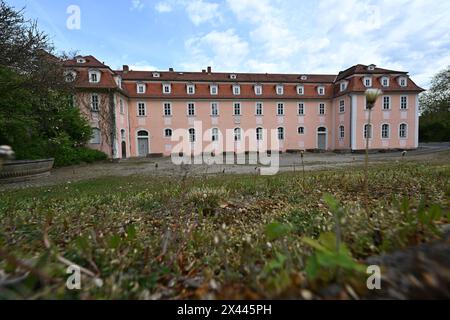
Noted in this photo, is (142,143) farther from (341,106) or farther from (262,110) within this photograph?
(341,106)

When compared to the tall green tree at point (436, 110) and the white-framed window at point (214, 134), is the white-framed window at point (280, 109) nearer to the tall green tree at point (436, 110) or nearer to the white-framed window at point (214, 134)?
the white-framed window at point (214, 134)

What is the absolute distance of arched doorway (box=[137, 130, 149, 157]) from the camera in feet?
101

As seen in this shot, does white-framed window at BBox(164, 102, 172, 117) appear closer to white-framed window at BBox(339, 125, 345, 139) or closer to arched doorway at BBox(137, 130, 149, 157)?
arched doorway at BBox(137, 130, 149, 157)

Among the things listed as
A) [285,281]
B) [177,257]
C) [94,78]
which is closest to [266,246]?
[177,257]

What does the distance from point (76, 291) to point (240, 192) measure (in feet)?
13.9

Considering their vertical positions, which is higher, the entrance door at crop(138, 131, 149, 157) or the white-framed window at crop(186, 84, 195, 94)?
the white-framed window at crop(186, 84, 195, 94)

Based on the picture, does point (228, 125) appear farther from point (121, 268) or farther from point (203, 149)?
point (121, 268)

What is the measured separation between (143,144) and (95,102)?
8109mm

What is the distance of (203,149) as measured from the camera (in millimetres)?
34000

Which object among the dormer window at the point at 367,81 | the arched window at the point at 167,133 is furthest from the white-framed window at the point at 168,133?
the dormer window at the point at 367,81

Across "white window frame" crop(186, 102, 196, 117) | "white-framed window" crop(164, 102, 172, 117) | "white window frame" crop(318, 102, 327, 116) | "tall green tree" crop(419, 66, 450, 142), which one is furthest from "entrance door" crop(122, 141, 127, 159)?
"tall green tree" crop(419, 66, 450, 142)

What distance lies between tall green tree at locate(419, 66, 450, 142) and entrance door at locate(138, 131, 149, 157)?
43.3 m

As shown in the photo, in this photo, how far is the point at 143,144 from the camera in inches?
1220

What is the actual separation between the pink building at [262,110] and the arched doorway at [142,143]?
124 mm
